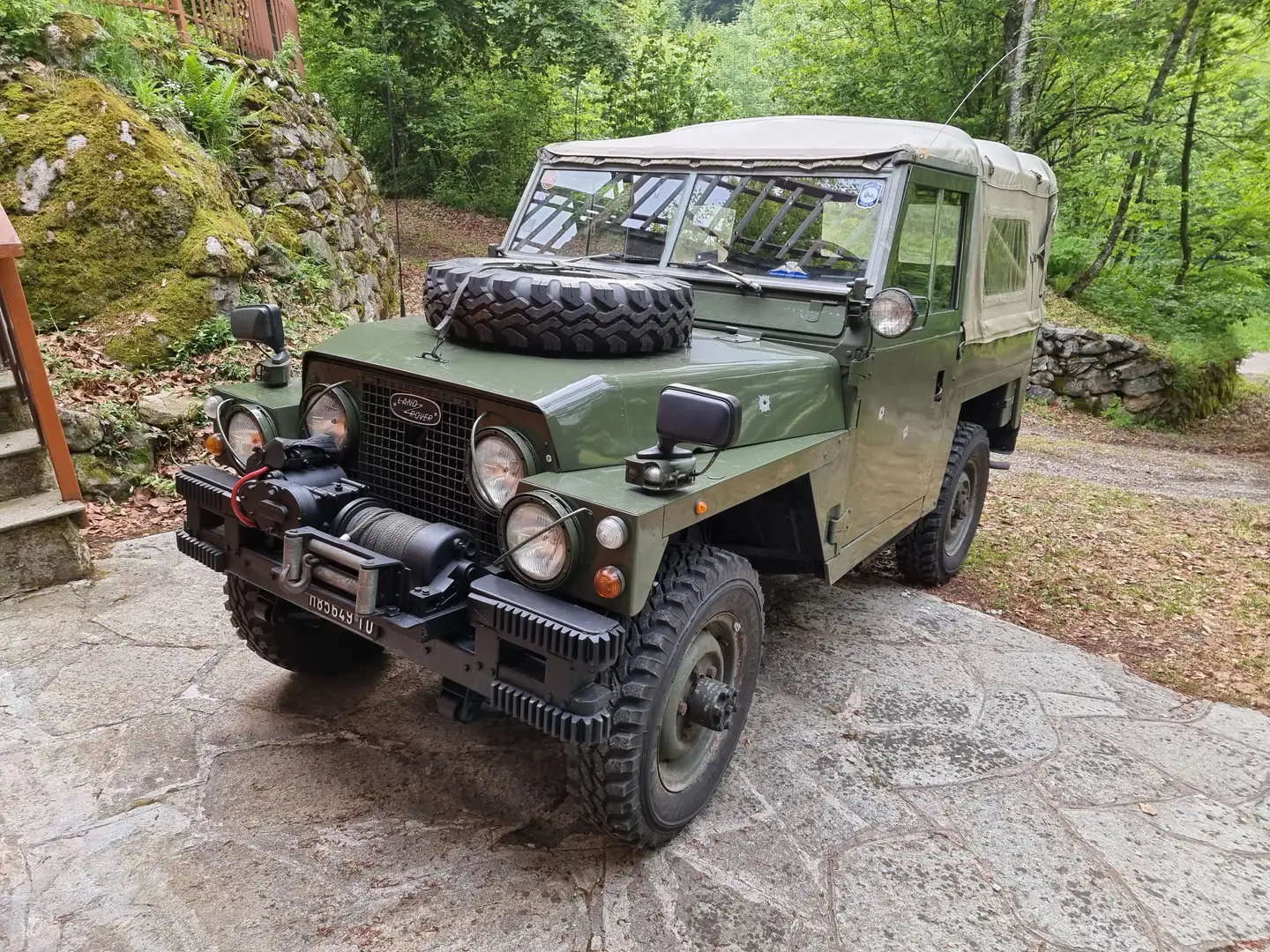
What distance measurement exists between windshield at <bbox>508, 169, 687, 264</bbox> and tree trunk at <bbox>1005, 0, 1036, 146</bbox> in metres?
9.99

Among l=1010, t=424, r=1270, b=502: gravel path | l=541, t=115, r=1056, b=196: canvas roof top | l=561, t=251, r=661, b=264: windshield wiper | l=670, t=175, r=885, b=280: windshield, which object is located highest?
l=541, t=115, r=1056, b=196: canvas roof top

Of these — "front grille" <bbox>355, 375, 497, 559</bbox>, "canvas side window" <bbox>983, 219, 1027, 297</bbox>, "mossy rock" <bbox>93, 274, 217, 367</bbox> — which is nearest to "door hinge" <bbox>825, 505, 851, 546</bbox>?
"front grille" <bbox>355, 375, 497, 559</bbox>

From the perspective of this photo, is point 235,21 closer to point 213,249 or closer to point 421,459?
point 213,249

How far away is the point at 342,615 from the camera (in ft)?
8.62

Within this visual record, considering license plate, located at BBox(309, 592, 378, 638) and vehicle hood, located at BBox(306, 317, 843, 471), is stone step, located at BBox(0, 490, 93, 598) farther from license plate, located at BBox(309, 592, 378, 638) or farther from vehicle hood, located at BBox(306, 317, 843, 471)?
license plate, located at BBox(309, 592, 378, 638)

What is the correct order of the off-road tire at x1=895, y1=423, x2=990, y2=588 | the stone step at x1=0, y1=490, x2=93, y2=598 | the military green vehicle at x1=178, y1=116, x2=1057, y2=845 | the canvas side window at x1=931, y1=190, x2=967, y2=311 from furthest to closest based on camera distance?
the off-road tire at x1=895, y1=423, x2=990, y2=588 < the stone step at x1=0, y1=490, x2=93, y2=598 < the canvas side window at x1=931, y1=190, x2=967, y2=311 < the military green vehicle at x1=178, y1=116, x2=1057, y2=845

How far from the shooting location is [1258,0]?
1058cm

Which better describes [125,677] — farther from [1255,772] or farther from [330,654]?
[1255,772]

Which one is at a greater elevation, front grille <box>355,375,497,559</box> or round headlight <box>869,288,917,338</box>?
round headlight <box>869,288,917,338</box>

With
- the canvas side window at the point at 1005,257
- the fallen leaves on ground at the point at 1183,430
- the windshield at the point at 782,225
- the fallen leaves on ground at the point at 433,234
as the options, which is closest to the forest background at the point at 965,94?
the fallen leaves on ground at the point at 433,234

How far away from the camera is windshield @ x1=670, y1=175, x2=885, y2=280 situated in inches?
145

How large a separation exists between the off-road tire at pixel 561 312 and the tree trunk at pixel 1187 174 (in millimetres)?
14717

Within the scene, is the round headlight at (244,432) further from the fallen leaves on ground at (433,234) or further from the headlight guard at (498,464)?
the fallen leaves on ground at (433,234)

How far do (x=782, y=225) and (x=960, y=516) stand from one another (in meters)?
2.67
